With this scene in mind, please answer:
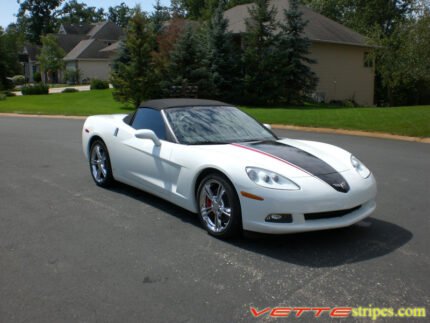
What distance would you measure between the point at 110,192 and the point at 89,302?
11.4 ft

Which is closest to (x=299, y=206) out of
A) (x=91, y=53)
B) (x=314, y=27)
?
(x=314, y=27)

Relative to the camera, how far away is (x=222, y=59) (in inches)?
1041

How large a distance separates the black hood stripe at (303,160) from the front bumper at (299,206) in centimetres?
11

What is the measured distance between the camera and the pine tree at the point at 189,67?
83.7ft

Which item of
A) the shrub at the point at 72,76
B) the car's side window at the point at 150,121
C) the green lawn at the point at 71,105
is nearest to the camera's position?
the car's side window at the point at 150,121

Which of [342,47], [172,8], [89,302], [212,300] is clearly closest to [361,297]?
[212,300]

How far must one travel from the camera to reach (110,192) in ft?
22.5

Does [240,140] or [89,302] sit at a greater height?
[240,140]

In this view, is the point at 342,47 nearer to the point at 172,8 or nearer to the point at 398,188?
the point at 398,188

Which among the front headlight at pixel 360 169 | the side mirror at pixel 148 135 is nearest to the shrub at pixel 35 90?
the side mirror at pixel 148 135

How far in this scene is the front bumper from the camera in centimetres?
439

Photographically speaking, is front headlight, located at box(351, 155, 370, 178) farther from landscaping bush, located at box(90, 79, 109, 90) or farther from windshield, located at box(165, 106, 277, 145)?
landscaping bush, located at box(90, 79, 109, 90)

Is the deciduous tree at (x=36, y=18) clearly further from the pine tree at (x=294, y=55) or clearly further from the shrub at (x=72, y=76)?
the pine tree at (x=294, y=55)

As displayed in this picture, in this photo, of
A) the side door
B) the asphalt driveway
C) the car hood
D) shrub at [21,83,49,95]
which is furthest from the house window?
the car hood
